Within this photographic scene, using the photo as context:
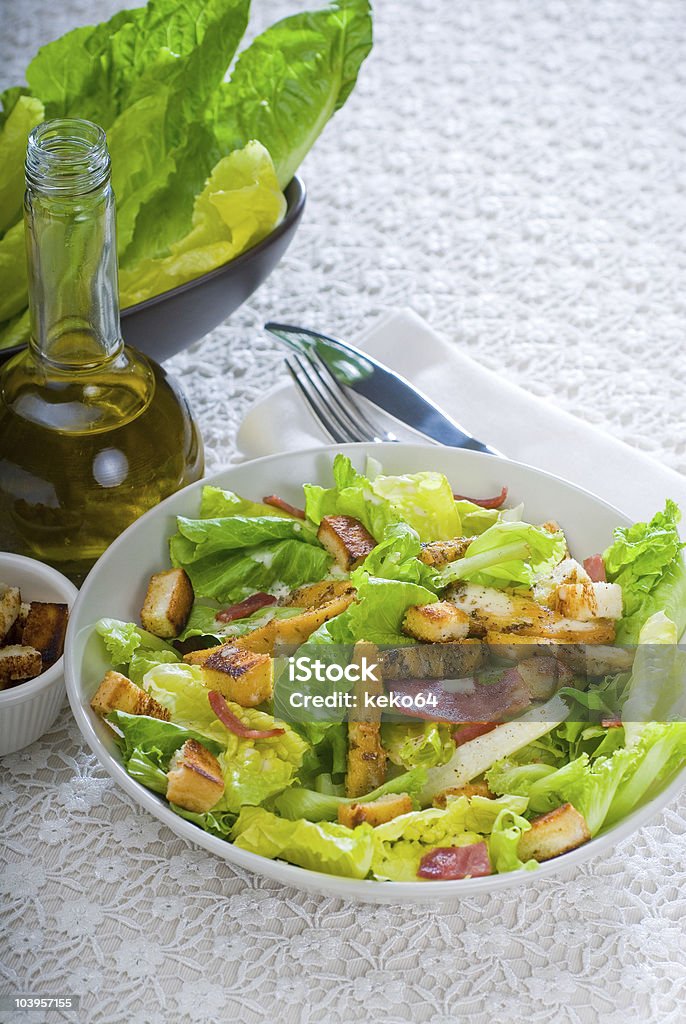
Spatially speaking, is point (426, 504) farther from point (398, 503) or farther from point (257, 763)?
point (257, 763)

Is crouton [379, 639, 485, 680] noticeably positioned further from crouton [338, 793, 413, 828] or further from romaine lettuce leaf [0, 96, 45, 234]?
romaine lettuce leaf [0, 96, 45, 234]

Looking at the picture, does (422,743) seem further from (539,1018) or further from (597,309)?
(597,309)

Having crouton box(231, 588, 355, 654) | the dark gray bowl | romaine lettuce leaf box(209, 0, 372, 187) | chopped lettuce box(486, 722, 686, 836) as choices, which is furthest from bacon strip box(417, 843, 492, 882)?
romaine lettuce leaf box(209, 0, 372, 187)

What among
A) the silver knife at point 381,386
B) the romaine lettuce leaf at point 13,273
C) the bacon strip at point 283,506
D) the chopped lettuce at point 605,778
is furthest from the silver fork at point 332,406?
the chopped lettuce at point 605,778

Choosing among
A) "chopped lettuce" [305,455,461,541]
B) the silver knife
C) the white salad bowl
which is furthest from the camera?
the silver knife

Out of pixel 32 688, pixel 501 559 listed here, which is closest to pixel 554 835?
pixel 501 559

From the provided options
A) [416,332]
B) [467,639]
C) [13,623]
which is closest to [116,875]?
[13,623]
